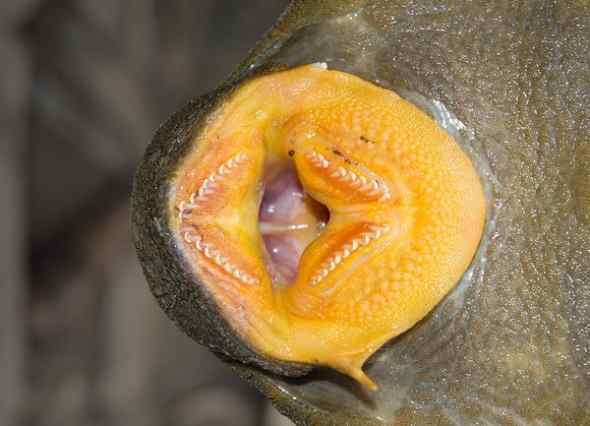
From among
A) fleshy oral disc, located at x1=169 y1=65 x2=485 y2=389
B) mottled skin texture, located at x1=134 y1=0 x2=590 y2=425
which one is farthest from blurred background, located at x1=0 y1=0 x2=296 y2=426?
fleshy oral disc, located at x1=169 y1=65 x2=485 y2=389

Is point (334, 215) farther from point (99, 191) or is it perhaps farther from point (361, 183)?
point (99, 191)

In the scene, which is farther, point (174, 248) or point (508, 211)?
point (508, 211)

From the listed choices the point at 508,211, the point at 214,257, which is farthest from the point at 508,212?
the point at 214,257

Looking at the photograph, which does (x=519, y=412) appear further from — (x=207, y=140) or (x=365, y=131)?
(x=207, y=140)

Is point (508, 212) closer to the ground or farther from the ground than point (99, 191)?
farther from the ground

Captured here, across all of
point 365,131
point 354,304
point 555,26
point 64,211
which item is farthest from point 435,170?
point 64,211

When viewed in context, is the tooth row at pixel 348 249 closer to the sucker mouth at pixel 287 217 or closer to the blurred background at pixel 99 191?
the sucker mouth at pixel 287 217

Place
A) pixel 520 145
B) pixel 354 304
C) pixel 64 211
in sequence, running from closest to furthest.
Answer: pixel 354 304 < pixel 520 145 < pixel 64 211
